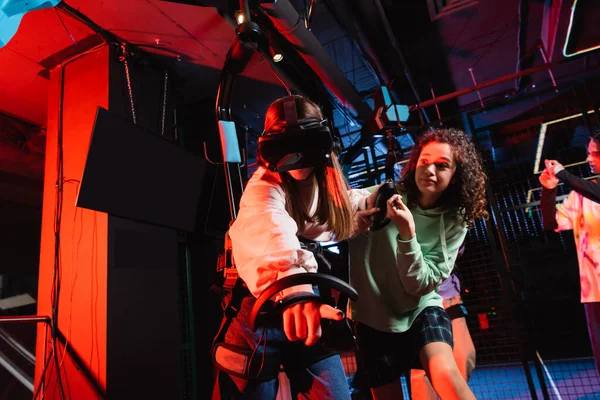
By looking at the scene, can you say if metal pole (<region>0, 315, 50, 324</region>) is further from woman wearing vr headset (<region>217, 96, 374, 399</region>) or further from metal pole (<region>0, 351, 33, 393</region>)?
metal pole (<region>0, 351, 33, 393</region>)

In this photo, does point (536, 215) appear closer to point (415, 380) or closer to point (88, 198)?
point (415, 380)

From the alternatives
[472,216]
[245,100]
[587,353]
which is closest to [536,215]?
[587,353]

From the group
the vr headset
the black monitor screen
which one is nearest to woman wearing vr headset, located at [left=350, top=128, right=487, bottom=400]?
the vr headset

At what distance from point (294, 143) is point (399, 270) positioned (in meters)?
0.70

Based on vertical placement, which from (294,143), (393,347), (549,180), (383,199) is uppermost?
(549,180)

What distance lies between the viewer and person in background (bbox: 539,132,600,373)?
2.65m

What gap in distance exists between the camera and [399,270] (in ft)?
4.56

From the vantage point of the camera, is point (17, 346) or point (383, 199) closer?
point (383, 199)

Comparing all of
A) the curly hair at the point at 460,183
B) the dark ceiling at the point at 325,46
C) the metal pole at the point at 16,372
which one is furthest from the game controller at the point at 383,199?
the metal pole at the point at 16,372

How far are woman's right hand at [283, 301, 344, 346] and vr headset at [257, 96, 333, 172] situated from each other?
0.45 meters

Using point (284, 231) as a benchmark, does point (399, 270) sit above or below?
below

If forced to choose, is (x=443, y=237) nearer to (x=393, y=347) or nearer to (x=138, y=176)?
(x=393, y=347)

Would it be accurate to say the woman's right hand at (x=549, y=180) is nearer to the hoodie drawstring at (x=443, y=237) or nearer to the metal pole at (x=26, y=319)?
the hoodie drawstring at (x=443, y=237)

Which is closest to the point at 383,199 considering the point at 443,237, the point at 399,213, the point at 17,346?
the point at 399,213
